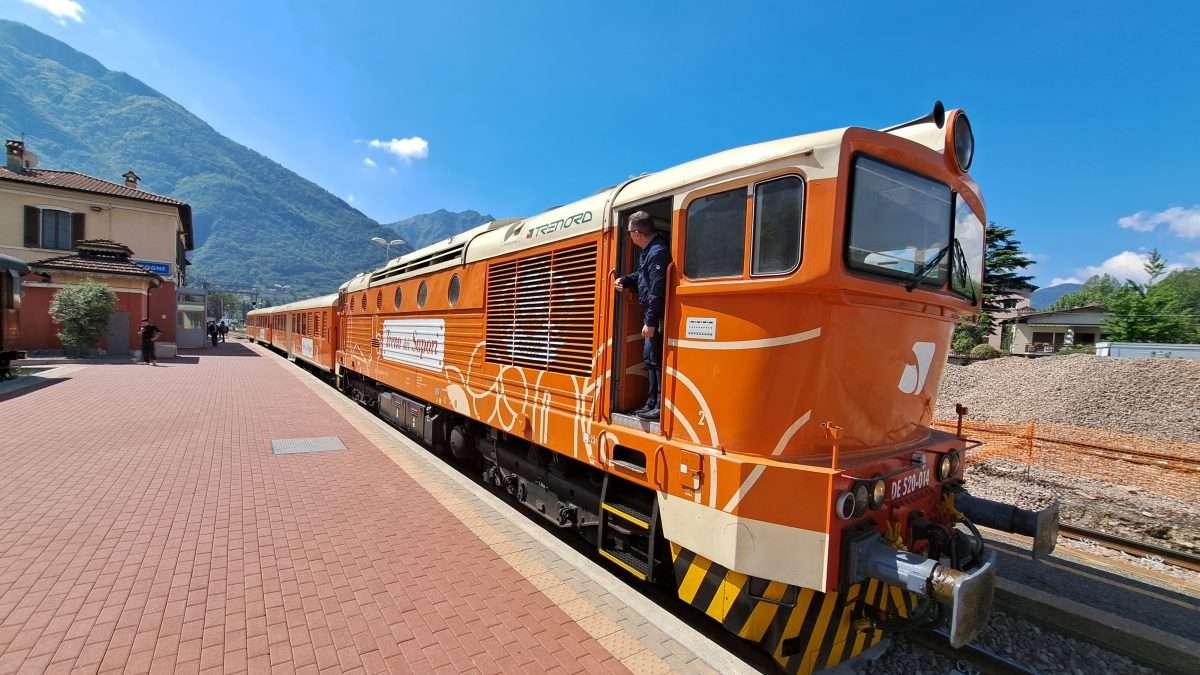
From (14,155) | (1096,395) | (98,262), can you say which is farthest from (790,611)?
(14,155)

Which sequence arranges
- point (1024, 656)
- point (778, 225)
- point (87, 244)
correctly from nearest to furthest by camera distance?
point (778, 225), point (1024, 656), point (87, 244)

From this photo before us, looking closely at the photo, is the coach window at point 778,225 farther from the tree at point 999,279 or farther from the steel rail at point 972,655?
the tree at point 999,279

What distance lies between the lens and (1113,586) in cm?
463

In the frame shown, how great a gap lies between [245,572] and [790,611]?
3.81m

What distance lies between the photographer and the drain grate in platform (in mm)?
7457

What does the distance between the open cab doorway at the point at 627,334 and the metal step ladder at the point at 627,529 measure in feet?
1.84

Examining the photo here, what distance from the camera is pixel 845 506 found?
2.77 meters

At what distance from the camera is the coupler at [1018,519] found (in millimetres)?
3467

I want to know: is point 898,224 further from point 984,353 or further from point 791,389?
point 984,353

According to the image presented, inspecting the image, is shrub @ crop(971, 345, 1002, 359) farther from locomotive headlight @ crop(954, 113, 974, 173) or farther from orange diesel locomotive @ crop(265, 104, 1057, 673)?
locomotive headlight @ crop(954, 113, 974, 173)

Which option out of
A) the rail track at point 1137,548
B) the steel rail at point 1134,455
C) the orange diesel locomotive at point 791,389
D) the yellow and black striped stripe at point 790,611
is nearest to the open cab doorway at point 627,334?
the orange diesel locomotive at point 791,389

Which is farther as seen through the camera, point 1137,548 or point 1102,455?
point 1102,455

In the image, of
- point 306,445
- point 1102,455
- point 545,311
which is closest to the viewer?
point 545,311

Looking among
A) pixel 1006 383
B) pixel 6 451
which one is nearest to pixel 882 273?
pixel 6 451
